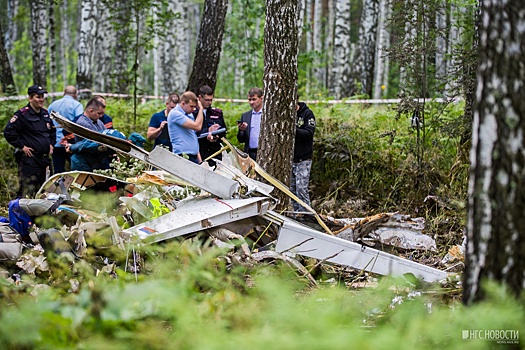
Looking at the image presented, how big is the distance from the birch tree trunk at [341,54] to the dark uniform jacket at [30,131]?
1167 cm

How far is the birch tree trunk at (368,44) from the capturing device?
2030cm

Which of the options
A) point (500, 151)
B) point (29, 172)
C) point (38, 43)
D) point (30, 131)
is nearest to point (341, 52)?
point (38, 43)

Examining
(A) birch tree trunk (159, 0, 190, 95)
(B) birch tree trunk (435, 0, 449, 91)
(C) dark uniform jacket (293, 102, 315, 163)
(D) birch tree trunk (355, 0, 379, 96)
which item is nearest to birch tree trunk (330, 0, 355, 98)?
(D) birch tree trunk (355, 0, 379, 96)

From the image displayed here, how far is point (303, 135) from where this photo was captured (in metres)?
9.34

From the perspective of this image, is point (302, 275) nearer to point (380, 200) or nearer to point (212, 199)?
point (212, 199)

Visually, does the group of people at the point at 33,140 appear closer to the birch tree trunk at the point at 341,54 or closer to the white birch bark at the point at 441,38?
the white birch bark at the point at 441,38

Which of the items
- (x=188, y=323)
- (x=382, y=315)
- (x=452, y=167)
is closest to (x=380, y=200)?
(x=452, y=167)

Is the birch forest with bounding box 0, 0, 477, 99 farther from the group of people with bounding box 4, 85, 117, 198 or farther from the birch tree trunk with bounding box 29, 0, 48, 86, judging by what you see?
the group of people with bounding box 4, 85, 117, 198

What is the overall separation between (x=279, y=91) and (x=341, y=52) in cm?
1281

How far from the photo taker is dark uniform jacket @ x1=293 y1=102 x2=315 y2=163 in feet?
30.7

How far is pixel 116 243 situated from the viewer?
5.52 meters

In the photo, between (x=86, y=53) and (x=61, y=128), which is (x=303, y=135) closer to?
(x=61, y=128)

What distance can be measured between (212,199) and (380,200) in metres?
4.77

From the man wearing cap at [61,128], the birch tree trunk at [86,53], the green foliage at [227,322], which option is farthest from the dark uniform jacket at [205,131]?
the green foliage at [227,322]
